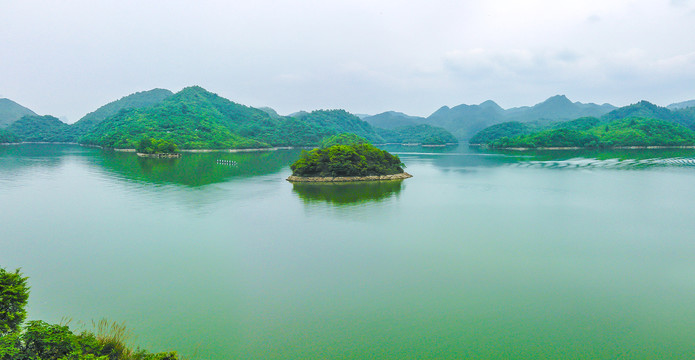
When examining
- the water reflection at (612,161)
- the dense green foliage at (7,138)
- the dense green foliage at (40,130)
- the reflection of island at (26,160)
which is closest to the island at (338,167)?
the water reflection at (612,161)

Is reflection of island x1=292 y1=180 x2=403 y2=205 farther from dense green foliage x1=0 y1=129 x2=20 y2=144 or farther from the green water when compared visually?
dense green foliage x1=0 y1=129 x2=20 y2=144

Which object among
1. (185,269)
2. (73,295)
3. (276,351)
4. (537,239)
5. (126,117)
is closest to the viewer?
(276,351)

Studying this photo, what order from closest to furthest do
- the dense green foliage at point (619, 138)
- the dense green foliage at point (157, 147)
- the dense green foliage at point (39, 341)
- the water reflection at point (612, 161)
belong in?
1. the dense green foliage at point (39, 341)
2. the water reflection at point (612, 161)
3. the dense green foliage at point (157, 147)
4. the dense green foliage at point (619, 138)

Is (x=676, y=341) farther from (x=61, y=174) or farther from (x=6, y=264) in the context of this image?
(x=61, y=174)

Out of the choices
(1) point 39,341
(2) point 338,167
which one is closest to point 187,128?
(2) point 338,167

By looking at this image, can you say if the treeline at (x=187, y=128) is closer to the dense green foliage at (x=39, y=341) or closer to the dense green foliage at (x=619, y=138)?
the dense green foliage at (x=619, y=138)

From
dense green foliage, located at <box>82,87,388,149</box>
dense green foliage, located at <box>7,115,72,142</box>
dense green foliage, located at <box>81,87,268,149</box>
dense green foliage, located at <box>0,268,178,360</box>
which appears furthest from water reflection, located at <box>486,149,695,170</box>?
dense green foliage, located at <box>7,115,72,142</box>

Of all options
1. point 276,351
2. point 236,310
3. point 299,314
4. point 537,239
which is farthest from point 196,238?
point 537,239
